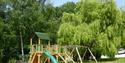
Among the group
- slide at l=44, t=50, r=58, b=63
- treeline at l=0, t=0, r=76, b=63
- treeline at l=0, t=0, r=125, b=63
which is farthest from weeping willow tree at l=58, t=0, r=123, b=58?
treeline at l=0, t=0, r=76, b=63

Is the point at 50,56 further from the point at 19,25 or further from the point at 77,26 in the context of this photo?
the point at 19,25

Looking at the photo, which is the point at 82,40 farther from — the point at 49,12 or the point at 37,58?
the point at 49,12

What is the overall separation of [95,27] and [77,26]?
5.84ft

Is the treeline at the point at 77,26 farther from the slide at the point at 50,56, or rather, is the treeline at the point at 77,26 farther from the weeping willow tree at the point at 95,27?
the slide at the point at 50,56

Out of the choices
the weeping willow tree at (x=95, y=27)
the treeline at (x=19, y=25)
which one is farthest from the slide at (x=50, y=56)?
the treeline at (x=19, y=25)

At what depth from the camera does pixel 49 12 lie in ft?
138

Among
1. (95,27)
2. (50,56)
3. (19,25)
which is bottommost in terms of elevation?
(50,56)

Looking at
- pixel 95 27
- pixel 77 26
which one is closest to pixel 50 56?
pixel 77 26

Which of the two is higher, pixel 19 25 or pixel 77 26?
pixel 77 26

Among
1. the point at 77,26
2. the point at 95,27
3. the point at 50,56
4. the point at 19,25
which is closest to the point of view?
the point at 50,56

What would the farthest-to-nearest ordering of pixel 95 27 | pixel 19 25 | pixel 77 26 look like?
pixel 19 25 < pixel 77 26 < pixel 95 27

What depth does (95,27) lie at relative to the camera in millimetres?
29812

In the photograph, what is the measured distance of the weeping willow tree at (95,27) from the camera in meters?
29.3

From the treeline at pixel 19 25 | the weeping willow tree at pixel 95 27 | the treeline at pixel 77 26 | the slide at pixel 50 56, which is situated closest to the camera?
the slide at pixel 50 56
